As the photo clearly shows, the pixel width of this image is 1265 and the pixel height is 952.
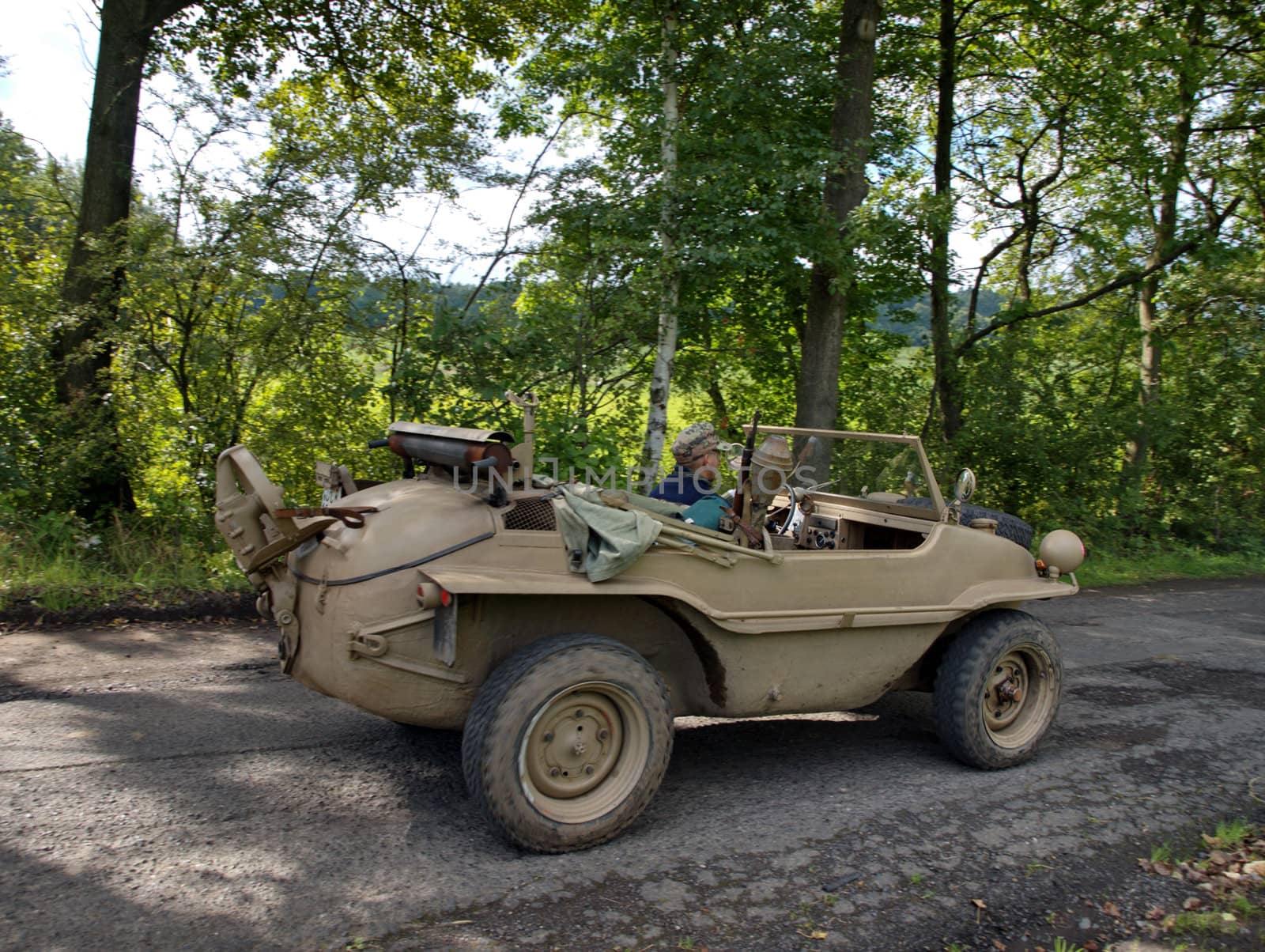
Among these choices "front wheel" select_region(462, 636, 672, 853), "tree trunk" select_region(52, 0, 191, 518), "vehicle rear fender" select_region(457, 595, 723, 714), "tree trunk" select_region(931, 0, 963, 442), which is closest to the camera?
"front wheel" select_region(462, 636, 672, 853)

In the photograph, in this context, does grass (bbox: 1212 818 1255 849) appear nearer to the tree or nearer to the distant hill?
the tree

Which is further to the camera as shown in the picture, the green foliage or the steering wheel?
the green foliage

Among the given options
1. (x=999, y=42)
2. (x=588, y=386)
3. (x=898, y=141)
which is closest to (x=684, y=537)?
(x=588, y=386)

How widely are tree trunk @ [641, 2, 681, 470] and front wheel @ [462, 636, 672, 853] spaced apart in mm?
5827

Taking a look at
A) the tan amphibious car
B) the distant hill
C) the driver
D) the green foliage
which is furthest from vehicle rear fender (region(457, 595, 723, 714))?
the distant hill

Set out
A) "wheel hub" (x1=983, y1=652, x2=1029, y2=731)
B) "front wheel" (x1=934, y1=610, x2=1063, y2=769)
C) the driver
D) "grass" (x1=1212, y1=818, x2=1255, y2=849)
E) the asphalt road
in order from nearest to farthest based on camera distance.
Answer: the asphalt road, "grass" (x1=1212, y1=818, x2=1255, y2=849), "front wheel" (x1=934, y1=610, x2=1063, y2=769), "wheel hub" (x1=983, y1=652, x2=1029, y2=731), the driver

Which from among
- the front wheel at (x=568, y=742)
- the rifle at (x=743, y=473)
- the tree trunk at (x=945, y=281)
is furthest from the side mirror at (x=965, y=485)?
the tree trunk at (x=945, y=281)

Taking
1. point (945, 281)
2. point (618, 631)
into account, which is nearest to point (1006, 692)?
point (618, 631)

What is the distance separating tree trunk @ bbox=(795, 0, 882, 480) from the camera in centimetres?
1001

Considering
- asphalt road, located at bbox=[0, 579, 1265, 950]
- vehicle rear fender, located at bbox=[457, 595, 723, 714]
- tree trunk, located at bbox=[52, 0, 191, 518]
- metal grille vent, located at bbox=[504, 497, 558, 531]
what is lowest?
asphalt road, located at bbox=[0, 579, 1265, 950]

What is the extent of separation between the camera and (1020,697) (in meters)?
4.86

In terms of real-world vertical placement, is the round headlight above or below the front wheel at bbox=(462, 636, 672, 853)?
above

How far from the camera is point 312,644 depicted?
3.78 metres

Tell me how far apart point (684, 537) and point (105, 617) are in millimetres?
4746
